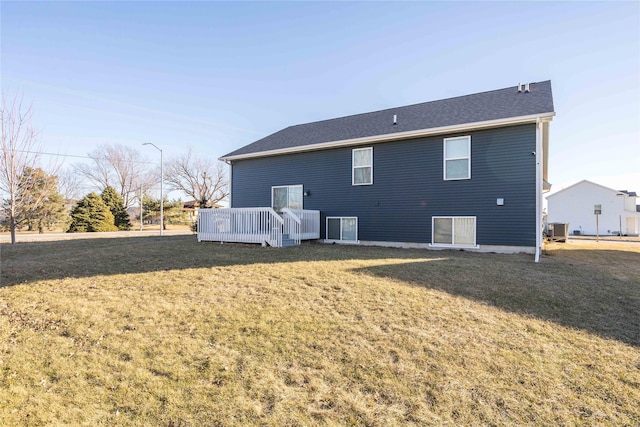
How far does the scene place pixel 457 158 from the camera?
10891mm

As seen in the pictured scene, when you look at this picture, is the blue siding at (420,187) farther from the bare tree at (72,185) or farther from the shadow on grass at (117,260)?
the bare tree at (72,185)

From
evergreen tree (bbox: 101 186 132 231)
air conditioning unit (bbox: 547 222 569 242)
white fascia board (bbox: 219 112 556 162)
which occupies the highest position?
white fascia board (bbox: 219 112 556 162)

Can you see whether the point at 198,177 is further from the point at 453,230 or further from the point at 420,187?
the point at 453,230

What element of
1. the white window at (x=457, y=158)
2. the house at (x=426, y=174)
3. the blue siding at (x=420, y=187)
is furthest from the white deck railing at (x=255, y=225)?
the white window at (x=457, y=158)

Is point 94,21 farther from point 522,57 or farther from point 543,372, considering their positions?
point 522,57

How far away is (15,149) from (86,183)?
33319mm

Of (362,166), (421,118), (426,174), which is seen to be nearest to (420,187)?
(426,174)

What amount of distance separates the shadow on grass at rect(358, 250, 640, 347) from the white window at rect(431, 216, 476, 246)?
8.51ft

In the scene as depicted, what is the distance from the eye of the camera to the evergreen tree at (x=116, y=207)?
2714 centimetres

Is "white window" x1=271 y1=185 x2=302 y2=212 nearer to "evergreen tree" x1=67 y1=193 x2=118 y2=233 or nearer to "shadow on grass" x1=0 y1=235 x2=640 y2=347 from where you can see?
"shadow on grass" x1=0 y1=235 x2=640 y2=347


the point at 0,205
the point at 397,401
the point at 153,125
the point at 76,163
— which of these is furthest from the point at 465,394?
the point at 76,163

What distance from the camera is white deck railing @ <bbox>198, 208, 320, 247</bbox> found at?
10938mm

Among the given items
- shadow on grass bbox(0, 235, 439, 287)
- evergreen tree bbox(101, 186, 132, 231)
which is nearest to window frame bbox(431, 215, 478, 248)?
shadow on grass bbox(0, 235, 439, 287)

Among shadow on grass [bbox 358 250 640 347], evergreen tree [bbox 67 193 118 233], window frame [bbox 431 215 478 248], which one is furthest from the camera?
evergreen tree [bbox 67 193 118 233]
